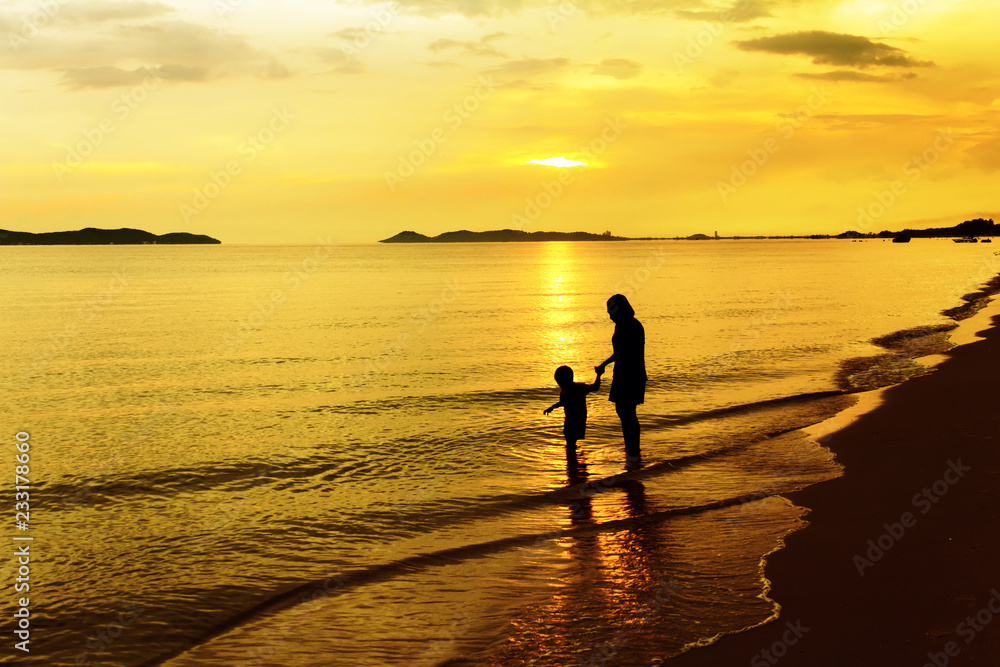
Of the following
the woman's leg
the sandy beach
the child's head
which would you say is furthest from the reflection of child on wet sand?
the sandy beach

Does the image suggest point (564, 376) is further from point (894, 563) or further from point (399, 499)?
point (894, 563)

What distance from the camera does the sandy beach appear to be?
5445 mm

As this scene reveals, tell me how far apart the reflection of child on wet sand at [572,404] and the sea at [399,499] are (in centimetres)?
43

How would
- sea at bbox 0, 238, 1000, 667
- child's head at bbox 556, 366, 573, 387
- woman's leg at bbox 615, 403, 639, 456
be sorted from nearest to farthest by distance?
sea at bbox 0, 238, 1000, 667, woman's leg at bbox 615, 403, 639, 456, child's head at bbox 556, 366, 573, 387

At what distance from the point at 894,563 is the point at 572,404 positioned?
5680 mm

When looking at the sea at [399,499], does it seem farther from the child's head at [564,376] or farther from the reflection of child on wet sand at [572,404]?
the child's head at [564,376]

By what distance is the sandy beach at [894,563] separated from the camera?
5.45m

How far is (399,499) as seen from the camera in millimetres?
10242

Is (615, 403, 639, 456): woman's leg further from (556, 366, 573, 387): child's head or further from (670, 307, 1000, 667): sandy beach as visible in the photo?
(670, 307, 1000, 667): sandy beach

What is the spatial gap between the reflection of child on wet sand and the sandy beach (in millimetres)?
3538

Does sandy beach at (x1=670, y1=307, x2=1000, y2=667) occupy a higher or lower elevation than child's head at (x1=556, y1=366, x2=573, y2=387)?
lower

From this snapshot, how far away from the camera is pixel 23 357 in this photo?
24.1 metres

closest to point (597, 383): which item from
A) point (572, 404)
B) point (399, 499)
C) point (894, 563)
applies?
point (572, 404)

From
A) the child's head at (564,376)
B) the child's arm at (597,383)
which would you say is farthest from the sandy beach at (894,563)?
the child's head at (564,376)
